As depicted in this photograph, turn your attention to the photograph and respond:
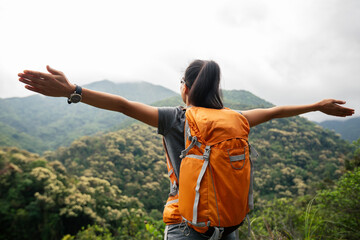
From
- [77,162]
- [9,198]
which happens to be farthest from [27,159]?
[77,162]

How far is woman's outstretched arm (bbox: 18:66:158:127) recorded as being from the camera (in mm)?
833

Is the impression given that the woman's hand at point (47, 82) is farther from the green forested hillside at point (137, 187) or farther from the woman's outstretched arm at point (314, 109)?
the green forested hillside at point (137, 187)

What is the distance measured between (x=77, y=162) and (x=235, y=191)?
27.4 m

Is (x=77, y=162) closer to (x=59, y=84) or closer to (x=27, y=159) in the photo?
(x=27, y=159)

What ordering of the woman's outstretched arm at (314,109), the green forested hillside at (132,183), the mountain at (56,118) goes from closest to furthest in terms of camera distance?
the woman's outstretched arm at (314,109) → the green forested hillside at (132,183) → the mountain at (56,118)

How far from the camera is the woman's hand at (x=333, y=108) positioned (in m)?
1.36

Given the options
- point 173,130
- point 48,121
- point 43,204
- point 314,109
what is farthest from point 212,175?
point 48,121

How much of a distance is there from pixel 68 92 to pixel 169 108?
1.35 ft

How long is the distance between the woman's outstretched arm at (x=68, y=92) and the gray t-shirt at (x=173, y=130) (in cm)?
3

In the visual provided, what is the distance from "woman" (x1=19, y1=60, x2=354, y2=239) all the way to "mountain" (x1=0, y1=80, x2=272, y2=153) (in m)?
48.4

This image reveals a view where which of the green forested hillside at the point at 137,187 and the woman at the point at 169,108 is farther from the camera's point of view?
the green forested hillside at the point at 137,187

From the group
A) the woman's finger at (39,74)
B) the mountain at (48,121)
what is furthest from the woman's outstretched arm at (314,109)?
the mountain at (48,121)

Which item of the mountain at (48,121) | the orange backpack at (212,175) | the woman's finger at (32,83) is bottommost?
the mountain at (48,121)

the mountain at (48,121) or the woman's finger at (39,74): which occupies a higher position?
the woman's finger at (39,74)
